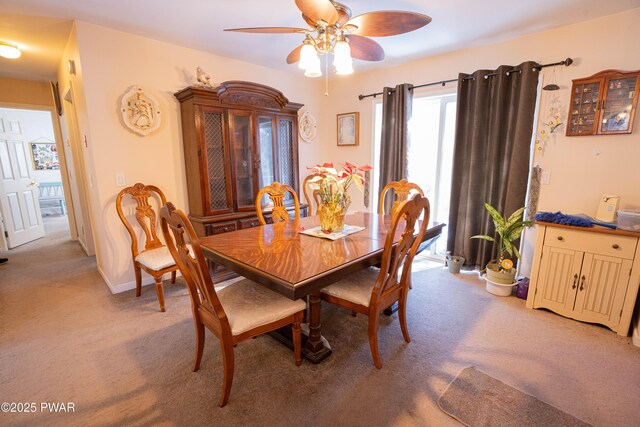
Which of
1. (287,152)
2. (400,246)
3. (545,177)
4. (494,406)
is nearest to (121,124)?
(287,152)

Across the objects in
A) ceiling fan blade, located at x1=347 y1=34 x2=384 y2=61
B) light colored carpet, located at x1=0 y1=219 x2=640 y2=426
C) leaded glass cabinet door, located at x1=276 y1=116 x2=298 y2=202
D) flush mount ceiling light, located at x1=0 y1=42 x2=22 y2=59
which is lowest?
light colored carpet, located at x1=0 y1=219 x2=640 y2=426

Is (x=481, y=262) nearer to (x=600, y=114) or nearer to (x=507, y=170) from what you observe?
(x=507, y=170)

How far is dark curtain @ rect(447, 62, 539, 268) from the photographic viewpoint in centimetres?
270

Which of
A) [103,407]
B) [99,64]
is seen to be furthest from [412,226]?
[99,64]

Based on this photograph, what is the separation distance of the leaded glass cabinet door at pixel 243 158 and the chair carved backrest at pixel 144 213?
76 centimetres

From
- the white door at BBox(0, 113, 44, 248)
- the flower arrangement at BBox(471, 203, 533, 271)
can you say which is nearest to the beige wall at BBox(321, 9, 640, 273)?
the flower arrangement at BBox(471, 203, 533, 271)

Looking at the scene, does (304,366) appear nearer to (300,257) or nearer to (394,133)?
(300,257)

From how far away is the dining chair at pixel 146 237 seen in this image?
248 cm

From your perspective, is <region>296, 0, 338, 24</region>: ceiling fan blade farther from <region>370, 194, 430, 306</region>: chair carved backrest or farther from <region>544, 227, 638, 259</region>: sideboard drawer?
<region>544, 227, 638, 259</region>: sideboard drawer

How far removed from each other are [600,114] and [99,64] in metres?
4.24

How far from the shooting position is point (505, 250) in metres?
2.79

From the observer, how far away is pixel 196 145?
283 centimetres

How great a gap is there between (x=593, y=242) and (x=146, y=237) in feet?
12.5

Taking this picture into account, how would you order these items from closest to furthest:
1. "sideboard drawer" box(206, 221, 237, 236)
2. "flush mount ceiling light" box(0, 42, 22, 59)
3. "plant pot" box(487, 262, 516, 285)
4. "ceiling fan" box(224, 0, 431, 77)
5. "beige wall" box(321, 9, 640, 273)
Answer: "ceiling fan" box(224, 0, 431, 77)
"beige wall" box(321, 9, 640, 273)
"flush mount ceiling light" box(0, 42, 22, 59)
"plant pot" box(487, 262, 516, 285)
"sideboard drawer" box(206, 221, 237, 236)
